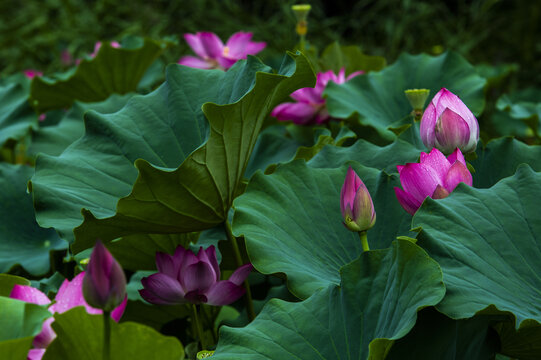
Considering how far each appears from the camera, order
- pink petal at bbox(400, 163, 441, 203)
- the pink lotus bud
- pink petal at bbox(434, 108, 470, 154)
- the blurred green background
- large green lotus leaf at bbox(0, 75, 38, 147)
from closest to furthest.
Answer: the pink lotus bud
pink petal at bbox(400, 163, 441, 203)
pink petal at bbox(434, 108, 470, 154)
large green lotus leaf at bbox(0, 75, 38, 147)
the blurred green background

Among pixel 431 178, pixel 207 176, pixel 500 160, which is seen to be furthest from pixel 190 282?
pixel 500 160

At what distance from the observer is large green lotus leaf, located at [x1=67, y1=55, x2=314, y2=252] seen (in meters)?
0.90

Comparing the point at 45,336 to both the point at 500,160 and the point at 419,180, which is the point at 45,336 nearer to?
the point at 419,180

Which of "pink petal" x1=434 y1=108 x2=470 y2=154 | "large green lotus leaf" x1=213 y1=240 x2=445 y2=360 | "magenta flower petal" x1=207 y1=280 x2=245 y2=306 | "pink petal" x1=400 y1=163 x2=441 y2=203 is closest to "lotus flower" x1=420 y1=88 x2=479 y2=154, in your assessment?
"pink petal" x1=434 y1=108 x2=470 y2=154

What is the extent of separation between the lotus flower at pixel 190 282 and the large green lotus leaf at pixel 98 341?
24 centimetres

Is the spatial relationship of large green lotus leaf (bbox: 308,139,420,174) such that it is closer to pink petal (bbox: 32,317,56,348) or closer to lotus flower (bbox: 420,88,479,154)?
lotus flower (bbox: 420,88,479,154)

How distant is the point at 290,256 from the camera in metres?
0.91

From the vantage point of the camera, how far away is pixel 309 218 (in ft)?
3.27

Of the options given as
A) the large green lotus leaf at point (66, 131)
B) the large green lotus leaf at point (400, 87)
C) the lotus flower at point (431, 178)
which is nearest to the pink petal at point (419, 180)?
the lotus flower at point (431, 178)

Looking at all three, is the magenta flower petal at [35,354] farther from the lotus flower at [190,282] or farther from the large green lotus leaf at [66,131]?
the large green lotus leaf at [66,131]

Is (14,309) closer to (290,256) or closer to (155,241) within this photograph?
(290,256)

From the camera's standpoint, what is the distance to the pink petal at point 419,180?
0.84 metres

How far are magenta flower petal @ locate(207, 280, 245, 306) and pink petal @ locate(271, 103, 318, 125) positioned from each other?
709mm

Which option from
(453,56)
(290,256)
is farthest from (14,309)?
(453,56)
